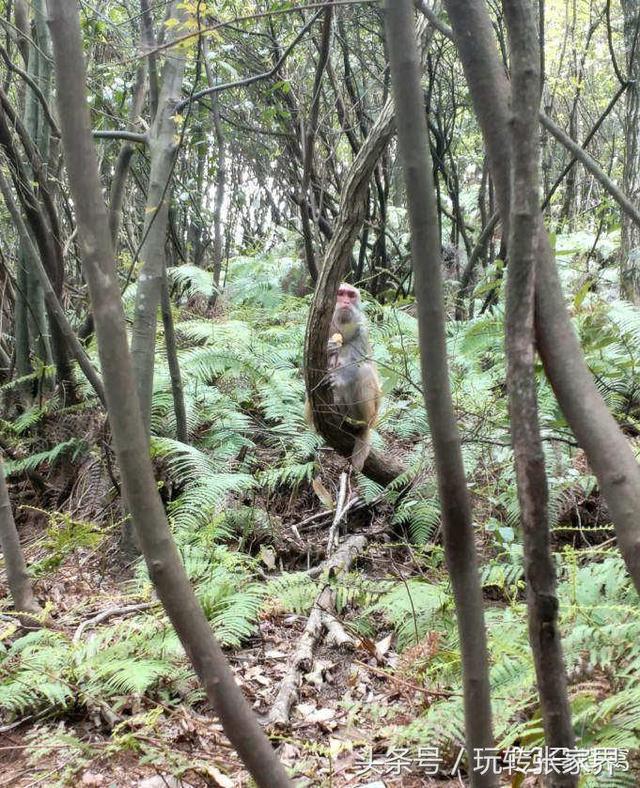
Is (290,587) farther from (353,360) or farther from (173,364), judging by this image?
(353,360)

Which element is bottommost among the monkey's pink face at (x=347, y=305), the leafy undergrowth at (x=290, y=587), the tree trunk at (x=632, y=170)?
the leafy undergrowth at (x=290, y=587)

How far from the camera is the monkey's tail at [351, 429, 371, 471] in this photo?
5504 millimetres

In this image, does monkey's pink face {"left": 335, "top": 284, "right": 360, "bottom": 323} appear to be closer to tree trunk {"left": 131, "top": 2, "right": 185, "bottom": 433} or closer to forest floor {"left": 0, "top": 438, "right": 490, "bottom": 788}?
tree trunk {"left": 131, "top": 2, "right": 185, "bottom": 433}

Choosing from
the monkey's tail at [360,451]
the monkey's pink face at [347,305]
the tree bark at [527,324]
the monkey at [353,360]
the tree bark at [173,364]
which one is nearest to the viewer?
the tree bark at [527,324]

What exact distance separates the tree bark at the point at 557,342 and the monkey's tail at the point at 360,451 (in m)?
4.12

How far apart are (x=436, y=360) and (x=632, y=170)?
5.93 m

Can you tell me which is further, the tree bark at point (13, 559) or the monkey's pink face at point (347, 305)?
the monkey's pink face at point (347, 305)

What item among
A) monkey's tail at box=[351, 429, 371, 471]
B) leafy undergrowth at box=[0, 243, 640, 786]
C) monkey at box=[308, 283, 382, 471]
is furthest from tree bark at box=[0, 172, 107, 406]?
monkey at box=[308, 283, 382, 471]

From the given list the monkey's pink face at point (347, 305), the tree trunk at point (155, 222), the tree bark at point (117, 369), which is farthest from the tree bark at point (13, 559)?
the monkey's pink face at point (347, 305)

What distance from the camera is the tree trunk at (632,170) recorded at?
20.2 feet

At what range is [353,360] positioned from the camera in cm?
695

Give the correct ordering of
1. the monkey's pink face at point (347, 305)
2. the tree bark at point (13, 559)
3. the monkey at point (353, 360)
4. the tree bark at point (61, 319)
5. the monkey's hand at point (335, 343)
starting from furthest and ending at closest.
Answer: the monkey's pink face at point (347, 305) < the monkey's hand at point (335, 343) < the monkey at point (353, 360) < the tree bark at point (61, 319) < the tree bark at point (13, 559)

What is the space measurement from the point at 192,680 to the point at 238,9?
729 centimetres

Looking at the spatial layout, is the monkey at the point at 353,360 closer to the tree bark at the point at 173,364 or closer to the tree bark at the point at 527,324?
the tree bark at the point at 173,364
